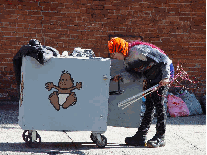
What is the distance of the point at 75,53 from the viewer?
4.69 m

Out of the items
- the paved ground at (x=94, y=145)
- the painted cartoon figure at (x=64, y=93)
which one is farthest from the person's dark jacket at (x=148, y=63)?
the paved ground at (x=94, y=145)

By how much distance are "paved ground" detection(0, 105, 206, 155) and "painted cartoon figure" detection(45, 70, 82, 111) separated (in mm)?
557

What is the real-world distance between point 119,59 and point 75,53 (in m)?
0.55

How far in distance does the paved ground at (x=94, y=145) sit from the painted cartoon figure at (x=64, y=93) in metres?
0.56

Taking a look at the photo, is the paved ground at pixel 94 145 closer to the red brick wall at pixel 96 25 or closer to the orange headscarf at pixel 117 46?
the orange headscarf at pixel 117 46

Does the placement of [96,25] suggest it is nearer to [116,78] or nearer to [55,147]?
[116,78]

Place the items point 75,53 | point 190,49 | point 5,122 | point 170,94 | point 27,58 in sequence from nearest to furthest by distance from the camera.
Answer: point 27,58
point 75,53
point 5,122
point 170,94
point 190,49

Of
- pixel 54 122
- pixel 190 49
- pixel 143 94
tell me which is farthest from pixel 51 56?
pixel 190 49

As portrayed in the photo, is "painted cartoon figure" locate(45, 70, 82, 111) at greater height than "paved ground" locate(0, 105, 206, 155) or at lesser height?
greater

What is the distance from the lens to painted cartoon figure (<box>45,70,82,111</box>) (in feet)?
14.3

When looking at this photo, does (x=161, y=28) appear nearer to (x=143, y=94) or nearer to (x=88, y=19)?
(x=88, y=19)

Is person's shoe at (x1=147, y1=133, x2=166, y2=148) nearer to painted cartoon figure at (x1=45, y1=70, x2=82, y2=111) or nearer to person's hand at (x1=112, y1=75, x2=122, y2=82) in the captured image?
person's hand at (x1=112, y1=75, x2=122, y2=82)

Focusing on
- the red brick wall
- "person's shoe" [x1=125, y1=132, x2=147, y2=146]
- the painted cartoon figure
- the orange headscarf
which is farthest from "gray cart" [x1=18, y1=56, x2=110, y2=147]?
the red brick wall

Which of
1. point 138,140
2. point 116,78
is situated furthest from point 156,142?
point 116,78
